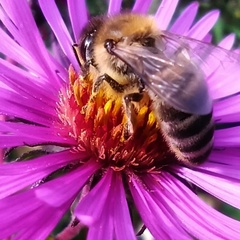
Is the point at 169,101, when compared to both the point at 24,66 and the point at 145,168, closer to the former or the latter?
the point at 145,168

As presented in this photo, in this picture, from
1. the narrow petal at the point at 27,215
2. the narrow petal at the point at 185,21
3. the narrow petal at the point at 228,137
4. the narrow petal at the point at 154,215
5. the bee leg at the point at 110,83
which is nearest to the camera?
the narrow petal at the point at 27,215

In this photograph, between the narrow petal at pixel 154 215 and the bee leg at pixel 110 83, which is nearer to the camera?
the narrow petal at pixel 154 215

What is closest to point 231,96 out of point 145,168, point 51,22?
point 145,168

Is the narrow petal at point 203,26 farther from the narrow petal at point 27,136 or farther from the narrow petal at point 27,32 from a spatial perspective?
the narrow petal at point 27,136

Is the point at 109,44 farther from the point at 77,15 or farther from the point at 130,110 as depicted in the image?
the point at 77,15

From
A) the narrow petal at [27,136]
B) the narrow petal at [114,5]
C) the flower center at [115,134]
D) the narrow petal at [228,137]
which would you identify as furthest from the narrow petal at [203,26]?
the narrow petal at [27,136]

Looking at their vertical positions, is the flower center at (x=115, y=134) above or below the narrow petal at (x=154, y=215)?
above

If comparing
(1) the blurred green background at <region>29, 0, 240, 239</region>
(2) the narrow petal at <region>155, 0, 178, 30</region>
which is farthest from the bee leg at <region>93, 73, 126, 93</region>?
(1) the blurred green background at <region>29, 0, 240, 239</region>
